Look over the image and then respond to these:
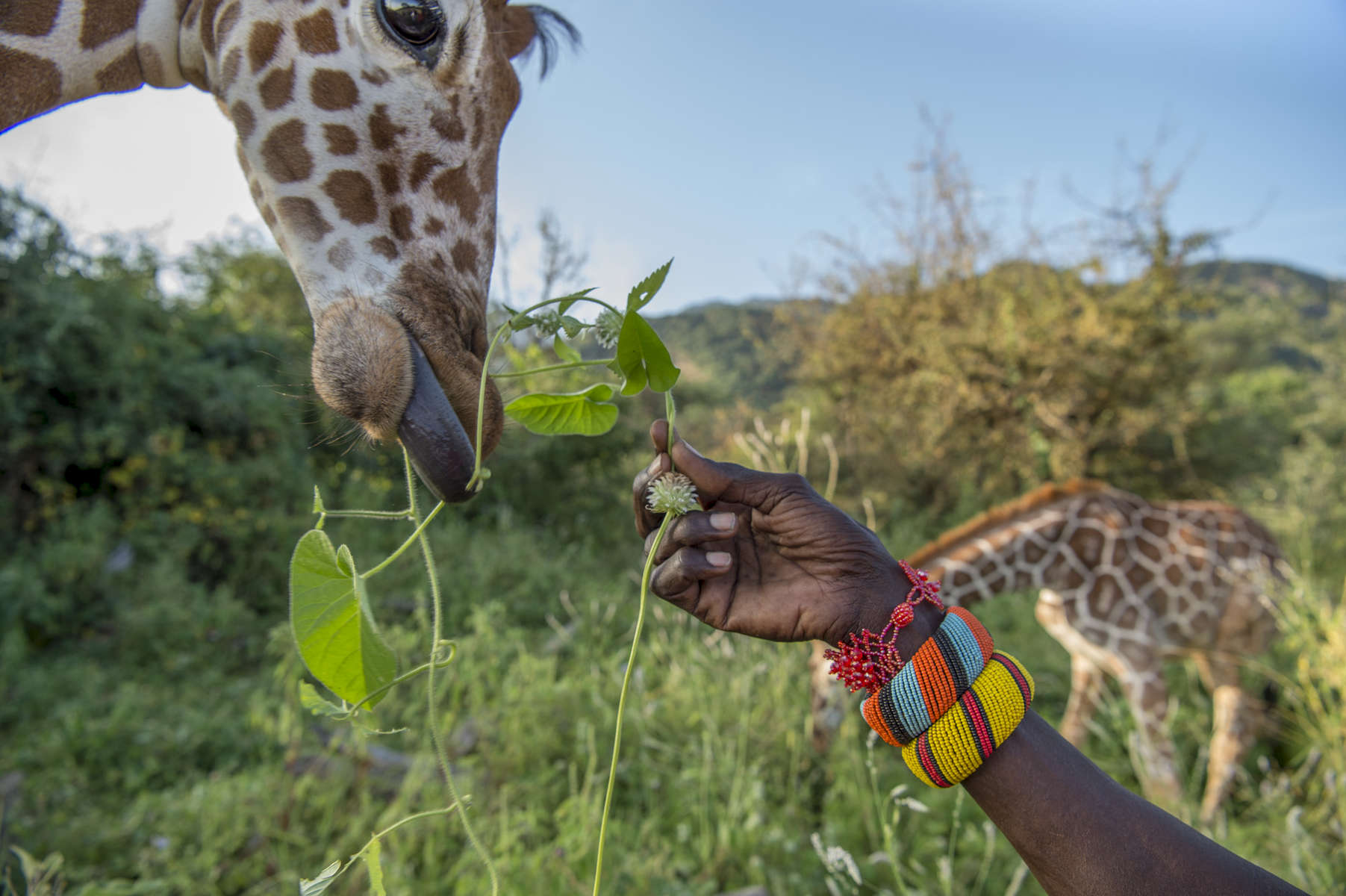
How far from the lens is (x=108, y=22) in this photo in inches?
49.4

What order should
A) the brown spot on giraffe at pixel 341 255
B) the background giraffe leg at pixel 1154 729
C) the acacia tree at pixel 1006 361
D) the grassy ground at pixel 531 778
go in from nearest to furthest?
the brown spot on giraffe at pixel 341 255, the grassy ground at pixel 531 778, the background giraffe leg at pixel 1154 729, the acacia tree at pixel 1006 361

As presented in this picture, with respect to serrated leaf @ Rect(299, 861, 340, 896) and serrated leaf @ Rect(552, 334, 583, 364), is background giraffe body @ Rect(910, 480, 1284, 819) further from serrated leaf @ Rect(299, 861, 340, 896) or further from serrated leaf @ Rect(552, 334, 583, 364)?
serrated leaf @ Rect(299, 861, 340, 896)

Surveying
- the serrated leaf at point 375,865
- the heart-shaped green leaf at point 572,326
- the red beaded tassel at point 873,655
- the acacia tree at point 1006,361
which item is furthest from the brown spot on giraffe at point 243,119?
the acacia tree at point 1006,361

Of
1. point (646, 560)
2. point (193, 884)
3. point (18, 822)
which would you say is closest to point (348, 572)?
point (646, 560)

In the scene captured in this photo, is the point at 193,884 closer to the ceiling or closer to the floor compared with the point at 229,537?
closer to the floor

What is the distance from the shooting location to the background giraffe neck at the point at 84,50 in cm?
119

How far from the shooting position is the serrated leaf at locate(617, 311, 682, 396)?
833 mm

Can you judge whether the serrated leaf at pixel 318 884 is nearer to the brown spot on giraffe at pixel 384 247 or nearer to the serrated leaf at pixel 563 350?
the serrated leaf at pixel 563 350

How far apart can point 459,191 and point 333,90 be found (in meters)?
0.27

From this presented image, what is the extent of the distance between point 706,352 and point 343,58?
13.5 metres

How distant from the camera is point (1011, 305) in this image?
799 centimetres

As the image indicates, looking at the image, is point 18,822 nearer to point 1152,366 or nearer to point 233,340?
point 233,340

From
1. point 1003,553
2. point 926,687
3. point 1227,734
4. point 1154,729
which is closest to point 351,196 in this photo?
point 926,687

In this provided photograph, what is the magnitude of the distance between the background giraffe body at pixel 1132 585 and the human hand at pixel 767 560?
2.91 metres
